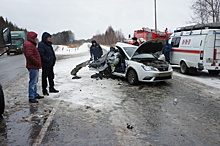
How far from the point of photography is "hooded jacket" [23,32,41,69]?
15.4ft

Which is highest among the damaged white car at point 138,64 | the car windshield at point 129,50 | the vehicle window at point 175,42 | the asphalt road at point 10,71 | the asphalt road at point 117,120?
the vehicle window at point 175,42

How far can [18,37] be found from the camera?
982 inches

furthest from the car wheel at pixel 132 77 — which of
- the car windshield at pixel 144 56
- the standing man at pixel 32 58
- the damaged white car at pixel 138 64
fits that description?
the standing man at pixel 32 58

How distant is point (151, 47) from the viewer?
7691mm

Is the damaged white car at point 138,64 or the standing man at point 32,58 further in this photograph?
the damaged white car at point 138,64

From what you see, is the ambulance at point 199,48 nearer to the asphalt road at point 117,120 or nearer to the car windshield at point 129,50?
the asphalt road at point 117,120

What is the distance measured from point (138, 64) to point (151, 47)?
133 centimetres

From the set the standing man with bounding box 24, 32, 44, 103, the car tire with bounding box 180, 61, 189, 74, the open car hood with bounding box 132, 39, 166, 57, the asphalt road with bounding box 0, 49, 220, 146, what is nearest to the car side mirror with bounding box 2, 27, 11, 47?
the standing man with bounding box 24, 32, 44, 103

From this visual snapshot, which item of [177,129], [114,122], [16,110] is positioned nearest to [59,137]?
[114,122]

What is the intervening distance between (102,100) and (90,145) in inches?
93.8

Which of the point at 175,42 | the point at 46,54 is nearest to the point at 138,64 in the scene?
the point at 46,54

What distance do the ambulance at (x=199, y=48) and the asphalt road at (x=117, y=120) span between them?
9.92 feet

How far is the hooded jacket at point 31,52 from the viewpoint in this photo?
469 centimetres

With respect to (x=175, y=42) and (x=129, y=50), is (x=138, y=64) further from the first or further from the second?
(x=175, y=42)
